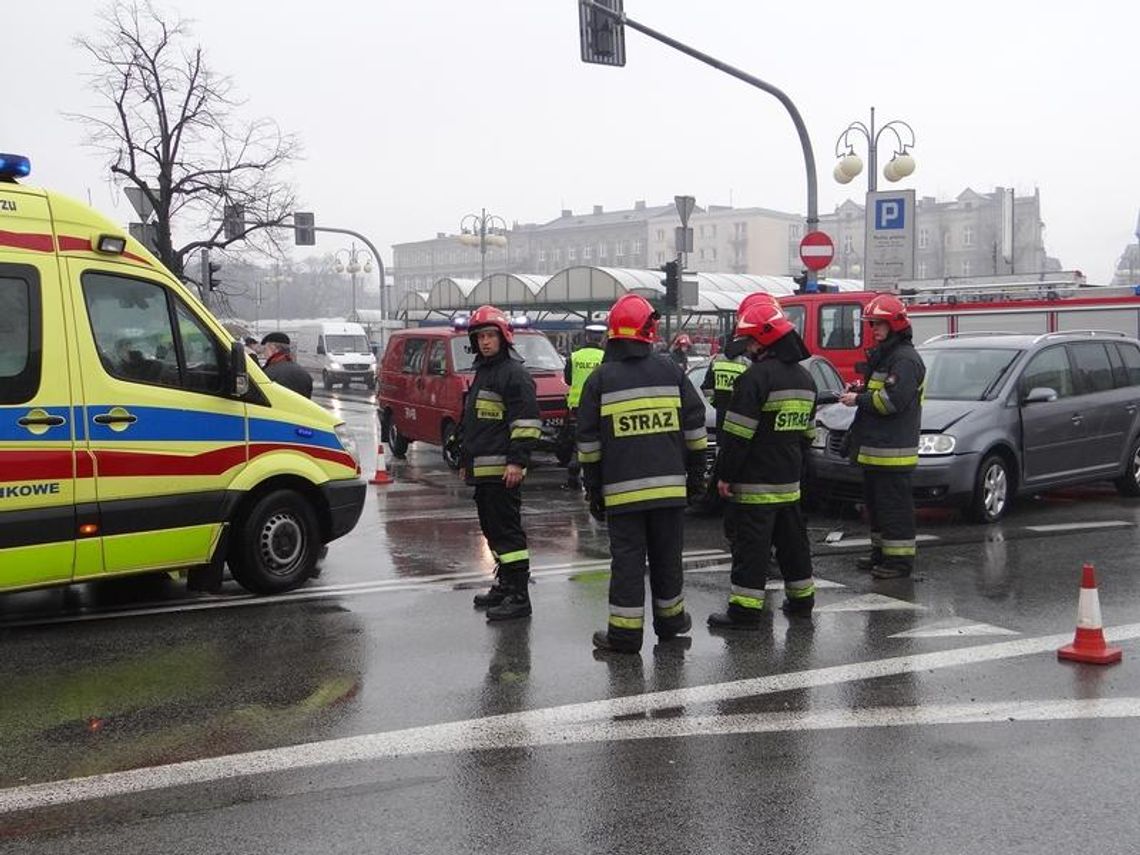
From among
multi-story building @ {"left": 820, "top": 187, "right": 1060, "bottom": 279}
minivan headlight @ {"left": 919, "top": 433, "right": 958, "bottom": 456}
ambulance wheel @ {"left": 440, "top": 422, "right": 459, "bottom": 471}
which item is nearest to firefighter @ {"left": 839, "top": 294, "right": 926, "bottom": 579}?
minivan headlight @ {"left": 919, "top": 433, "right": 958, "bottom": 456}

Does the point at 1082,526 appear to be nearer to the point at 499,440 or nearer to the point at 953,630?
the point at 953,630

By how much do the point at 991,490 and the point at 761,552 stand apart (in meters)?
4.49


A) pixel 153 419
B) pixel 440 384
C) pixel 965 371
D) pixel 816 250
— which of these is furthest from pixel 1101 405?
pixel 153 419

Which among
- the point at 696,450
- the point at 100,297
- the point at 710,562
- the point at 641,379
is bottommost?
the point at 710,562

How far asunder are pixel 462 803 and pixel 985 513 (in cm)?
720

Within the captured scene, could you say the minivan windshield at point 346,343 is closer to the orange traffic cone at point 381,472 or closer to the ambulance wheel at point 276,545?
the orange traffic cone at point 381,472

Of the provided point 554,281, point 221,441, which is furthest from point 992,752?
point 554,281

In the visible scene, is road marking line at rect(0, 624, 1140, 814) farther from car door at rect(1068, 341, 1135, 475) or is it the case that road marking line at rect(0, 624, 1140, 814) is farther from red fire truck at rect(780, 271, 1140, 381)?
red fire truck at rect(780, 271, 1140, 381)

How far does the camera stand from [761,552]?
21.3ft

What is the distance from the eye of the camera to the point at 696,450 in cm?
616

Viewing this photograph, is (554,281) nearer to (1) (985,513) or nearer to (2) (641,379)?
(1) (985,513)

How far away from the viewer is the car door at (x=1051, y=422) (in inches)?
412

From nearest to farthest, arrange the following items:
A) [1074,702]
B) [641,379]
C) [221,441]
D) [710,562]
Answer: [1074,702] < [641,379] < [221,441] < [710,562]

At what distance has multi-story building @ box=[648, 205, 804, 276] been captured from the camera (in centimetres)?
11762
